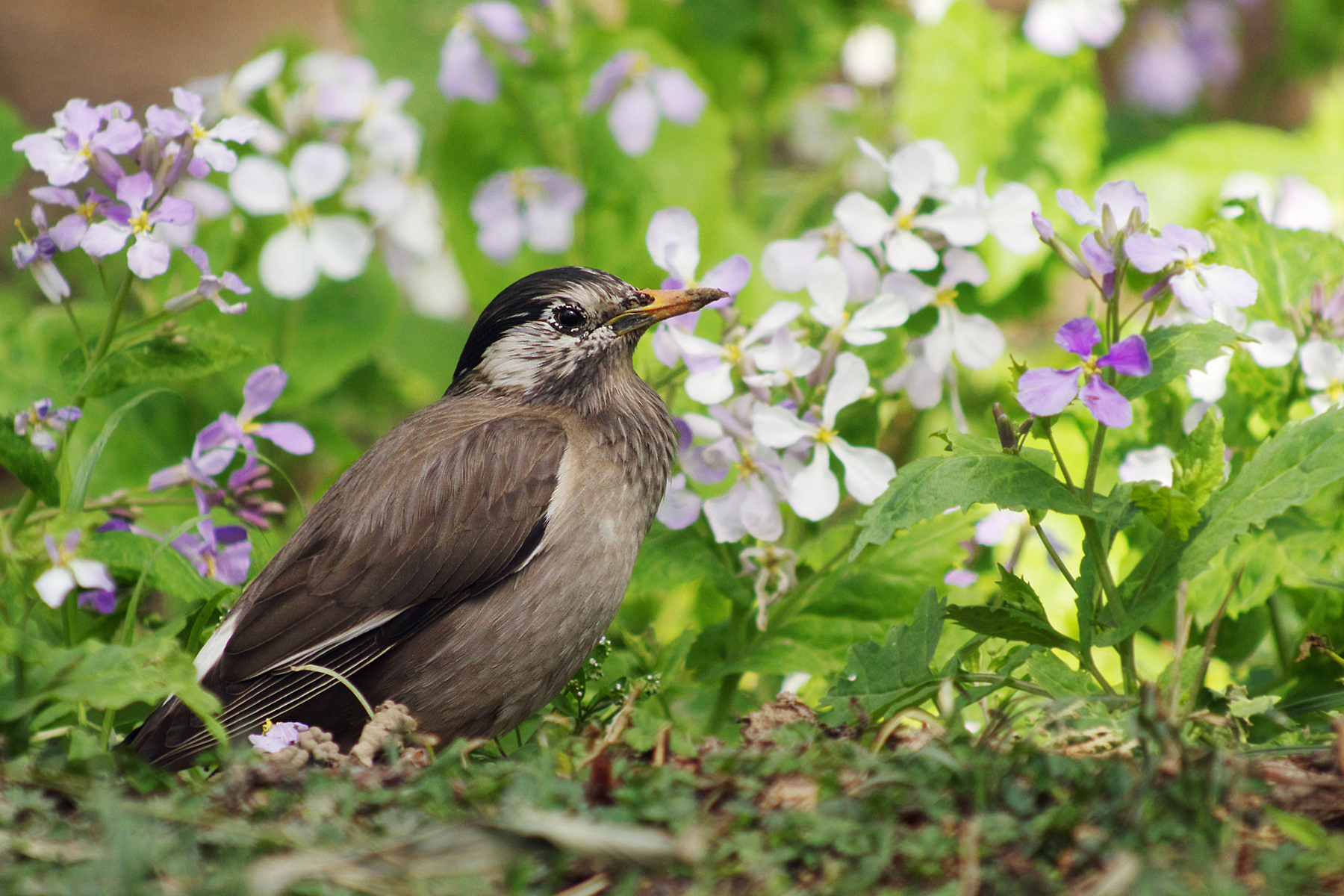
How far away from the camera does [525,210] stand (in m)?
4.37

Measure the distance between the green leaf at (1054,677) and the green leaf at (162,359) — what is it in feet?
5.82

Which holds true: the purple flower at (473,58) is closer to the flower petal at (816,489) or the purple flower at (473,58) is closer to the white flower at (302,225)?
the white flower at (302,225)

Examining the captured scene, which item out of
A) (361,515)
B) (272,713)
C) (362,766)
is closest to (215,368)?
(361,515)

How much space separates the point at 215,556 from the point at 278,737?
549mm

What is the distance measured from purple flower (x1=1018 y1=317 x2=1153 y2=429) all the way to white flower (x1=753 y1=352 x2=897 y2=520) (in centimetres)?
51

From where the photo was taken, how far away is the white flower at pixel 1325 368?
273cm

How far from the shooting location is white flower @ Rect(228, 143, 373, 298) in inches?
148

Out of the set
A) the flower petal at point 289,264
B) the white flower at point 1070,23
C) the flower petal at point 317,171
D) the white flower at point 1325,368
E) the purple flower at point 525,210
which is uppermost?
the white flower at point 1070,23

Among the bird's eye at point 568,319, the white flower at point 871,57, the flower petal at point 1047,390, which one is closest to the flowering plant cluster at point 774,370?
the flower petal at point 1047,390

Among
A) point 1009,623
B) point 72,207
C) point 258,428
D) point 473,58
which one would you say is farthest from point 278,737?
point 473,58

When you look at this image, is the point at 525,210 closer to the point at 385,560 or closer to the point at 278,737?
the point at 385,560

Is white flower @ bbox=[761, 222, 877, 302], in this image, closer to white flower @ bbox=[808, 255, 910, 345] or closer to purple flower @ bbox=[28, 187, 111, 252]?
white flower @ bbox=[808, 255, 910, 345]

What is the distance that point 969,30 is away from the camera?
480 centimetres

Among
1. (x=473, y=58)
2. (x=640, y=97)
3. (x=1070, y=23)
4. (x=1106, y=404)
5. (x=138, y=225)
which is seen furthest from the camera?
(x=1070, y=23)
